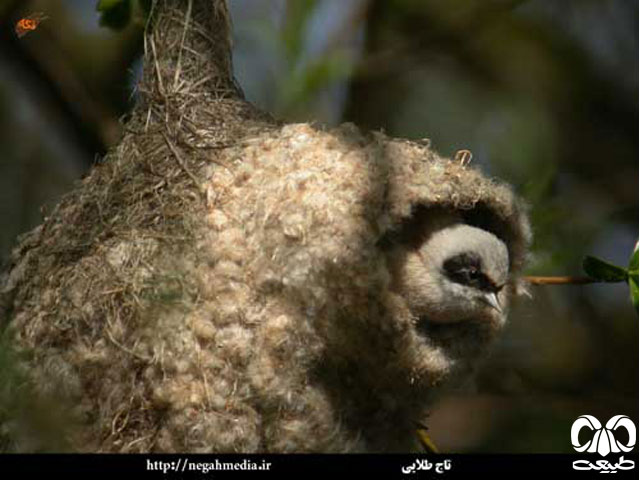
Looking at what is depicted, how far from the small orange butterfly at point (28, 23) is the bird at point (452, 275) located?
1298mm

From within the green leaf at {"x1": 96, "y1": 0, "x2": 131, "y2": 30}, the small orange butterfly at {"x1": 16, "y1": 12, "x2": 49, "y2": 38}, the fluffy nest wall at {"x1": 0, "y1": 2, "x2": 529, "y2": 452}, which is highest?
the small orange butterfly at {"x1": 16, "y1": 12, "x2": 49, "y2": 38}

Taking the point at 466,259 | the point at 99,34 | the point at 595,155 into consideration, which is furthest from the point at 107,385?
the point at 595,155

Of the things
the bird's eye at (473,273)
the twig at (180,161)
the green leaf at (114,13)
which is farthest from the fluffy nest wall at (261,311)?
the green leaf at (114,13)

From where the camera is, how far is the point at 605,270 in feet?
7.95

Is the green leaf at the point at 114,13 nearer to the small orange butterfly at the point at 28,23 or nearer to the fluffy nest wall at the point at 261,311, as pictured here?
the fluffy nest wall at the point at 261,311

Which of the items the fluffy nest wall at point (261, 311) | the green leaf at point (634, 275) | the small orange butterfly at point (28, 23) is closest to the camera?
the fluffy nest wall at point (261, 311)

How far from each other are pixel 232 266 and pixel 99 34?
1.47 metres

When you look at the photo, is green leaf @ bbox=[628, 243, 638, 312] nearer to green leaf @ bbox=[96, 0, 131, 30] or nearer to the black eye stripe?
the black eye stripe

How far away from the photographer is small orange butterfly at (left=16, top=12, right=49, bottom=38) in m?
2.96

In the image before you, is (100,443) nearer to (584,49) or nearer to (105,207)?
(105,207)

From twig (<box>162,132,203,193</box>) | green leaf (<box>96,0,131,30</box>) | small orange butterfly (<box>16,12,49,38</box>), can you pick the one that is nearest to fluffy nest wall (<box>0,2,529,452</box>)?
twig (<box>162,132,203,193</box>)

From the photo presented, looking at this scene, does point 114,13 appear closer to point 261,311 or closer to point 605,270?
point 261,311

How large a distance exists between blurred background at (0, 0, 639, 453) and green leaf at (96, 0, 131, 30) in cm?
29

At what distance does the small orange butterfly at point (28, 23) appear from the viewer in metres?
2.96
